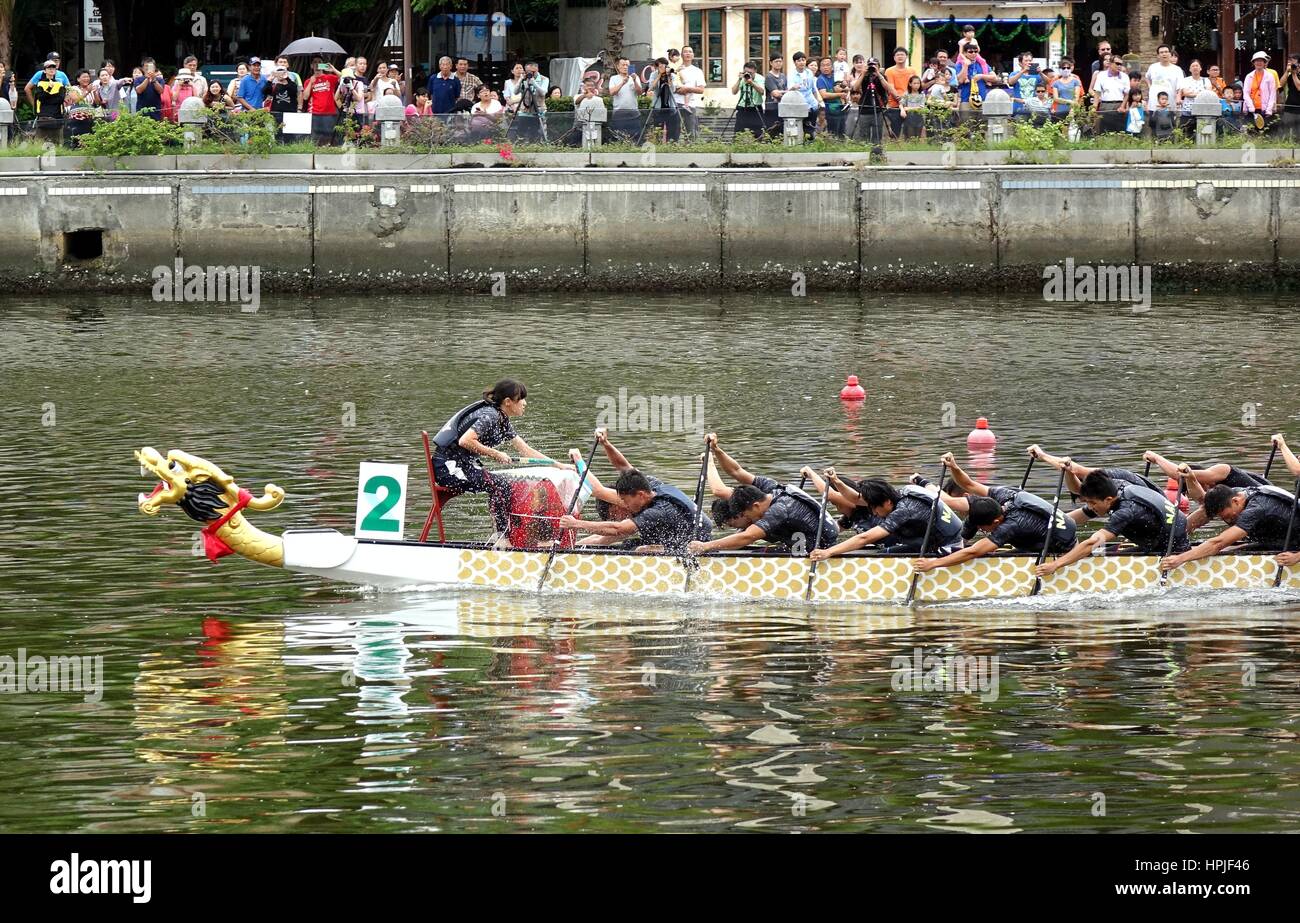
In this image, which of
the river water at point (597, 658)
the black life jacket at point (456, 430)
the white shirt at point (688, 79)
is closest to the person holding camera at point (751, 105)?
the white shirt at point (688, 79)

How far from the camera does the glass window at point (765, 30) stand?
2009 inches

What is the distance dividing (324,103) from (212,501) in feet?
70.4

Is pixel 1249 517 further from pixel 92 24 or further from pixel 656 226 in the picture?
pixel 92 24

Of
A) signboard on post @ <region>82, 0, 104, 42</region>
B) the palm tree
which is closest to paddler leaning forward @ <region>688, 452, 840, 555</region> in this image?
the palm tree

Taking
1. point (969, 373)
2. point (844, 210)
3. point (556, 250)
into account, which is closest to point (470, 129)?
point (556, 250)

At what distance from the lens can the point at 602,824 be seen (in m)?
13.0

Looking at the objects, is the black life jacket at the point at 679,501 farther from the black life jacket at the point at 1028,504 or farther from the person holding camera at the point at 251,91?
the person holding camera at the point at 251,91

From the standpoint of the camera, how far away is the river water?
1359 centimetres

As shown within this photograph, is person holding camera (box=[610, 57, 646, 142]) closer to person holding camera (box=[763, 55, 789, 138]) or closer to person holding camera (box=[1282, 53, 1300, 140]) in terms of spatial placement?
person holding camera (box=[763, 55, 789, 138])

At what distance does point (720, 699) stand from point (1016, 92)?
2619cm

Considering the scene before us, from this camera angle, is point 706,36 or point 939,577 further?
point 706,36

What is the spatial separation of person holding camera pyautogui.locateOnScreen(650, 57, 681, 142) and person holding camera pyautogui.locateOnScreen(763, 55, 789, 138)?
64.3 inches

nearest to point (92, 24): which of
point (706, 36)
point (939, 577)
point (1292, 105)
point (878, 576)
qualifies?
point (706, 36)

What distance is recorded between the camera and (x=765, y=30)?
51.0 metres
